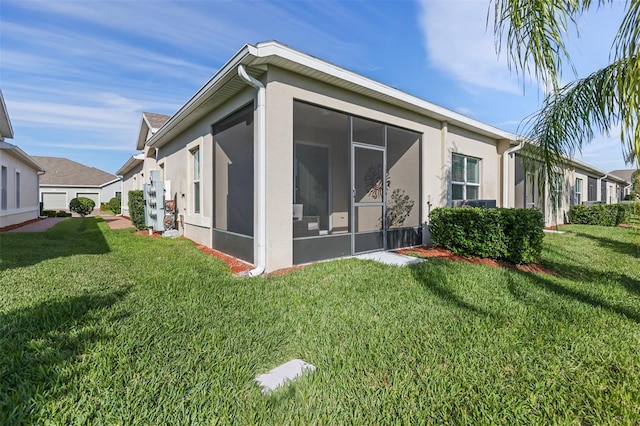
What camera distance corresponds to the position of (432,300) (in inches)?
145

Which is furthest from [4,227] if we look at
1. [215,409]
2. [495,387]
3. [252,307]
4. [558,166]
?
[558,166]

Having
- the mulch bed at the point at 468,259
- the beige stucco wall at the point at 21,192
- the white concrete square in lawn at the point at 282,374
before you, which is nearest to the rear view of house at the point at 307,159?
the mulch bed at the point at 468,259

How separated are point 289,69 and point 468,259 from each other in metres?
5.19

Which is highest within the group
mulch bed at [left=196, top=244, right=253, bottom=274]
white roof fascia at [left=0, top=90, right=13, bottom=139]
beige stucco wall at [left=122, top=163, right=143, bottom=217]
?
white roof fascia at [left=0, top=90, right=13, bottom=139]

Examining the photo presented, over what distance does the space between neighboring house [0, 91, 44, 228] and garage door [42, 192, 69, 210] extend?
14108 mm

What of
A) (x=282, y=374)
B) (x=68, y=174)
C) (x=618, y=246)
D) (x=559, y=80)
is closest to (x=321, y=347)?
(x=282, y=374)

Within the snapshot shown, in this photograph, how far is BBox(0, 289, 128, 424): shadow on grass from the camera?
70.9 inches

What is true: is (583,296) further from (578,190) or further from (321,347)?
(578,190)

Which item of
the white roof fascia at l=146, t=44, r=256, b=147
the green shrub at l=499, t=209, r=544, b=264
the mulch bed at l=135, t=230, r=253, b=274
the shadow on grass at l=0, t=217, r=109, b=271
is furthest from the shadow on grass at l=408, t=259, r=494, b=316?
the shadow on grass at l=0, t=217, r=109, b=271

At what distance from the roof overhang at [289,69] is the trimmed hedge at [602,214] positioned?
37.5 feet

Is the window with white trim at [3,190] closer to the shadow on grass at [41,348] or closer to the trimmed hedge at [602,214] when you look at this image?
the shadow on grass at [41,348]

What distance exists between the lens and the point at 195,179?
341 inches

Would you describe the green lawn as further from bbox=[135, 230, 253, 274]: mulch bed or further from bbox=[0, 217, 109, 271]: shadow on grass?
bbox=[0, 217, 109, 271]: shadow on grass

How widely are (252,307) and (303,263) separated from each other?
2.20 meters
